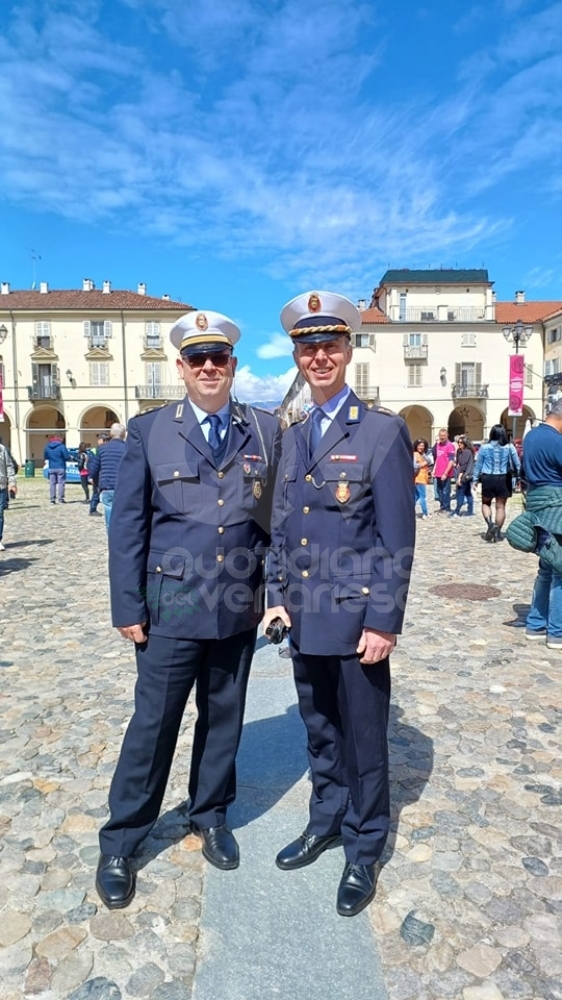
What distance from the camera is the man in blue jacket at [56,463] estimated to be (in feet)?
59.3

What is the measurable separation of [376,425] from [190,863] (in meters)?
1.89

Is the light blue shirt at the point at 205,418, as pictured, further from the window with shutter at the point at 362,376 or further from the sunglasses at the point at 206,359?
the window with shutter at the point at 362,376

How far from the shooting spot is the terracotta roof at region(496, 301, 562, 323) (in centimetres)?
5141

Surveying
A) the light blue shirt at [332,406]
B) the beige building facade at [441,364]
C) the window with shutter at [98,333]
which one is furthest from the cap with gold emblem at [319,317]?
the window with shutter at [98,333]

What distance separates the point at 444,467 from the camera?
52.7 feet

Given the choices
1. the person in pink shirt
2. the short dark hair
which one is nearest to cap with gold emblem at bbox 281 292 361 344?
the short dark hair

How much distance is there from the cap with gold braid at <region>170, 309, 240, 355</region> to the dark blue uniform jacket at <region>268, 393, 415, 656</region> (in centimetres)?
50

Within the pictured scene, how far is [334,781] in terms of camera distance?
269cm

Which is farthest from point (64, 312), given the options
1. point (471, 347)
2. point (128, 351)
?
point (471, 347)

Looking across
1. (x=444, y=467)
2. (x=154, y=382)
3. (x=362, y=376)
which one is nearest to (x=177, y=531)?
(x=444, y=467)

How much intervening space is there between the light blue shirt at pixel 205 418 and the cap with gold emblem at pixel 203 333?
23 centimetres

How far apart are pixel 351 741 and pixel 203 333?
1.66 metres

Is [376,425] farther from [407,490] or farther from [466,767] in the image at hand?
[466,767]

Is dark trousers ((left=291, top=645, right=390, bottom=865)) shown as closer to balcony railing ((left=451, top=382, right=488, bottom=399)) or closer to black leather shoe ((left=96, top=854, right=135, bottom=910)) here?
black leather shoe ((left=96, top=854, right=135, bottom=910))
